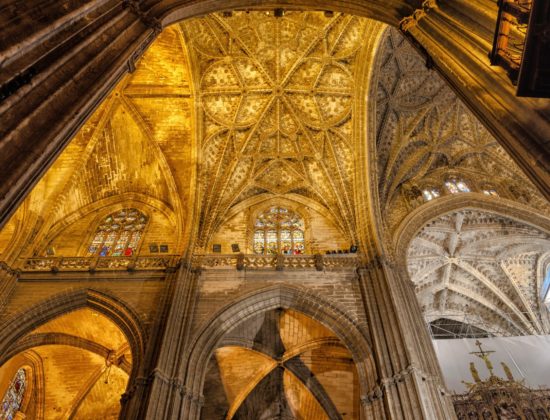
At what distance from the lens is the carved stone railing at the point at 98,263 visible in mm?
11172

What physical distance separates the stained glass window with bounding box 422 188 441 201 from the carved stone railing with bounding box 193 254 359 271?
15.4 ft

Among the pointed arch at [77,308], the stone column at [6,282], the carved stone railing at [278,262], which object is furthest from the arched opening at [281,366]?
the stone column at [6,282]

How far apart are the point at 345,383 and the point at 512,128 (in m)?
9.60

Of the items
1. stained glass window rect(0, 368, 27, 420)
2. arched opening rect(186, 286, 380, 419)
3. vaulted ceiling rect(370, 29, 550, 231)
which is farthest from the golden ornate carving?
stained glass window rect(0, 368, 27, 420)

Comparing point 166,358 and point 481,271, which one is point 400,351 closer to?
point 166,358

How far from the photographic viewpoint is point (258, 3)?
905 cm

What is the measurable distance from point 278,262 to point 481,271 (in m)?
10.1

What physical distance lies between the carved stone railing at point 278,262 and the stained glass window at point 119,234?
294 cm

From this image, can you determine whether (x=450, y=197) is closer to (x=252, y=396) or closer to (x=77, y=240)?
(x=252, y=396)

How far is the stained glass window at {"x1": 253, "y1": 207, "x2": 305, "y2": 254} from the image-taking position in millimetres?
13398

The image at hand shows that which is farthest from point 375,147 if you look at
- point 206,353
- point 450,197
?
point 206,353

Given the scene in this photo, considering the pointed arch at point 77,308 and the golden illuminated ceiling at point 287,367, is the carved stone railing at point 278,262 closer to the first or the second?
the golden illuminated ceiling at point 287,367

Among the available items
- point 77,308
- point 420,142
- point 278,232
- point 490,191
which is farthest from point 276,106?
point 77,308

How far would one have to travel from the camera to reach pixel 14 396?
1110cm
